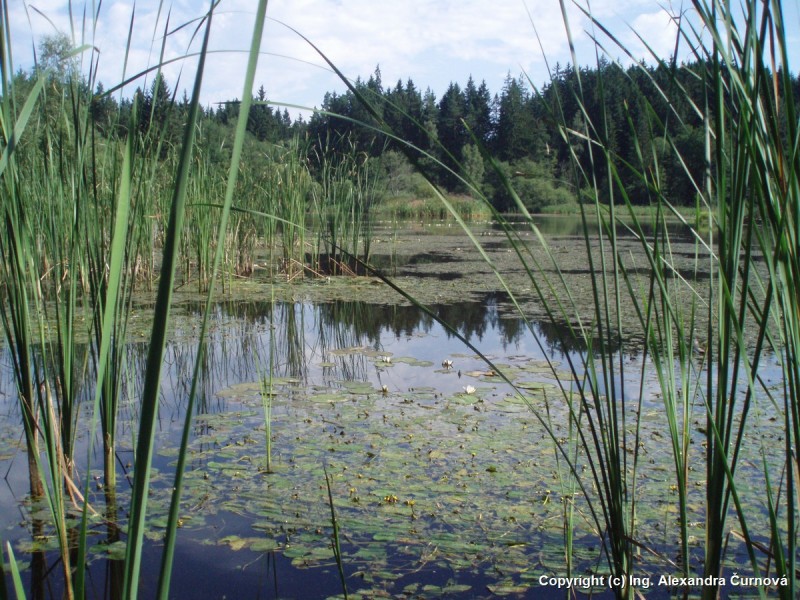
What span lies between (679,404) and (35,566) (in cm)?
232

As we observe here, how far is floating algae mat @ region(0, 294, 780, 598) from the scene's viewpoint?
64.6 inches

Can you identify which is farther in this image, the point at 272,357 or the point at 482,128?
the point at 482,128

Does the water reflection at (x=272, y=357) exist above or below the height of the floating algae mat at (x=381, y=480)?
above

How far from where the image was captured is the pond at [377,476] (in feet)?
5.33

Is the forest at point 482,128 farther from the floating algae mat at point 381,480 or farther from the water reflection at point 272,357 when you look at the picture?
the water reflection at point 272,357

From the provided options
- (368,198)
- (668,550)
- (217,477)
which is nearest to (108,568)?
(217,477)

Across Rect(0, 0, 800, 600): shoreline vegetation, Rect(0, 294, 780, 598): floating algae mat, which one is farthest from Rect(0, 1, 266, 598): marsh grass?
Rect(0, 294, 780, 598): floating algae mat

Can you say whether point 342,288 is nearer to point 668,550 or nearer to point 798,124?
point 668,550

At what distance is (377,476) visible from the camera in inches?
85.7

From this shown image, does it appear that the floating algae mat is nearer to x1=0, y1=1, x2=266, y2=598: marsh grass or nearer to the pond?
the pond

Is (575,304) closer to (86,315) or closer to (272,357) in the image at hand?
(86,315)

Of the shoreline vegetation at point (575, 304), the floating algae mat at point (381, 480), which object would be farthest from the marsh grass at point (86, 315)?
the floating algae mat at point (381, 480)

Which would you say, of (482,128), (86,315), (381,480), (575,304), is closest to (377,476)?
(381,480)

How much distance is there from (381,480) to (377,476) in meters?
0.03
